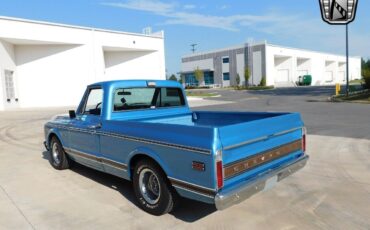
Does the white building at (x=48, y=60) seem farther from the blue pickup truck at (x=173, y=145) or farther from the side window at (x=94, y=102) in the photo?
the blue pickup truck at (x=173, y=145)

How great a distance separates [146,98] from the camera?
19.7 ft

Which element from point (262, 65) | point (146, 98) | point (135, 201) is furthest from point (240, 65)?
point (135, 201)

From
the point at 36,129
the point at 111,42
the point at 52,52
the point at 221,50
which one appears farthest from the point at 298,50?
the point at 36,129

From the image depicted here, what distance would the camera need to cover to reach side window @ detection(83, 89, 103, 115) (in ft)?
18.9

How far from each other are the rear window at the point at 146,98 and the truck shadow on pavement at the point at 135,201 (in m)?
1.35

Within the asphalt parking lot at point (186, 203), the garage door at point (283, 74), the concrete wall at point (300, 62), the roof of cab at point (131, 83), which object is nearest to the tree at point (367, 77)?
the asphalt parking lot at point (186, 203)

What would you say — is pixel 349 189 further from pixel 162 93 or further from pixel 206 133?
pixel 162 93

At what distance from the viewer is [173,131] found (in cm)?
405

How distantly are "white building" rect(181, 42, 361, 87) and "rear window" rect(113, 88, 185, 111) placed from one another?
6367 centimetres

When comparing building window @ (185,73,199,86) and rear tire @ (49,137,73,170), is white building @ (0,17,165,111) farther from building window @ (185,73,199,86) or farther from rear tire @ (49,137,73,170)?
building window @ (185,73,199,86)

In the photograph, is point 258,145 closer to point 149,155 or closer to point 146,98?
point 149,155

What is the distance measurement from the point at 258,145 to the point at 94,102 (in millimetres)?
3227

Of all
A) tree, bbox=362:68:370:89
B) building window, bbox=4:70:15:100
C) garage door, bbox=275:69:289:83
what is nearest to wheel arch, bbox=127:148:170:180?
building window, bbox=4:70:15:100

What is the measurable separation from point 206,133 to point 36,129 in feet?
39.9
